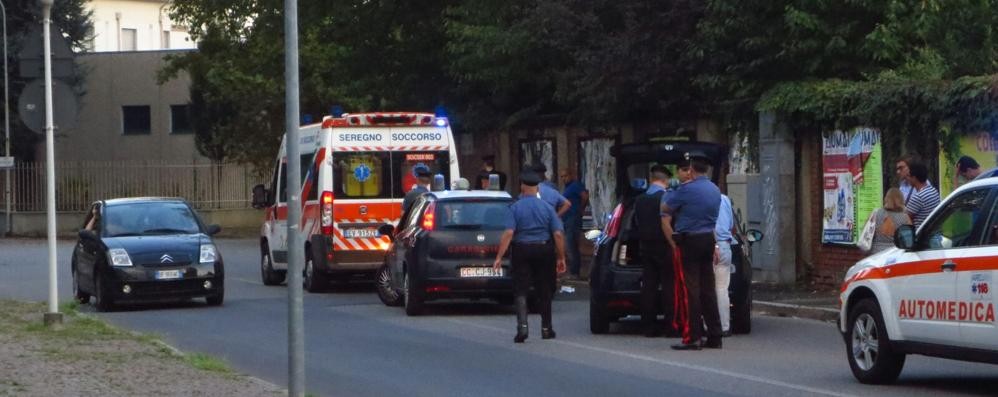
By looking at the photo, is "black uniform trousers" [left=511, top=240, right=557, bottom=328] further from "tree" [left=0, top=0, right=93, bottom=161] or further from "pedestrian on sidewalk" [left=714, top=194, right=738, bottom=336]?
"tree" [left=0, top=0, right=93, bottom=161]

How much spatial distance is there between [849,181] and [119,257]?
9247mm

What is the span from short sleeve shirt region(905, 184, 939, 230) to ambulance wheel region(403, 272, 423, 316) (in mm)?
5672

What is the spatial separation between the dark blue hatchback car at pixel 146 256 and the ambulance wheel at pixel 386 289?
2.01m

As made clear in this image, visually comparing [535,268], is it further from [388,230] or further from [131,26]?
[131,26]

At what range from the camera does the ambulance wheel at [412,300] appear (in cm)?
1892

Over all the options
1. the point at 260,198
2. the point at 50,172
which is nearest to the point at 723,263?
the point at 50,172

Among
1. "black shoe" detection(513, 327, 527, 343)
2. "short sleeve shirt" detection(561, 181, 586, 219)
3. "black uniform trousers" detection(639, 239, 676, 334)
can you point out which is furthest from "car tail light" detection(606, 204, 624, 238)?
"short sleeve shirt" detection(561, 181, 586, 219)

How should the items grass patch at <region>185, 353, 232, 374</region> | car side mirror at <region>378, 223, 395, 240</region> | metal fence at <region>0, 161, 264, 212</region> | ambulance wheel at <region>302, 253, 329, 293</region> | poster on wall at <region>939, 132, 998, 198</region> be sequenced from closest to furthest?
grass patch at <region>185, 353, 232, 374</region> → poster on wall at <region>939, 132, 998, 198</region> → car side mirror at <region>378, 223, 395, 240</region> → ambulance wheel at <region>302, 253, 329, 293</region> → metal fence at <region>0, 161, 264, 212</region>

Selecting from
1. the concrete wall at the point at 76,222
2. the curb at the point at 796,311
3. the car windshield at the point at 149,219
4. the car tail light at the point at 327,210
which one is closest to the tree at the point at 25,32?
the concrete wall at the point at 76,222

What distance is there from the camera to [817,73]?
74.1 ft

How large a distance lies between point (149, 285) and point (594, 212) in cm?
1091

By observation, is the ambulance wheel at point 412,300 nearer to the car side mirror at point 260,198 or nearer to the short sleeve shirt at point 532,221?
the short sleeve shirt at point 532,221

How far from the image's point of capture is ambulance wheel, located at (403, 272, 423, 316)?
62.1 feet

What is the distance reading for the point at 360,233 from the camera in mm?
22891
